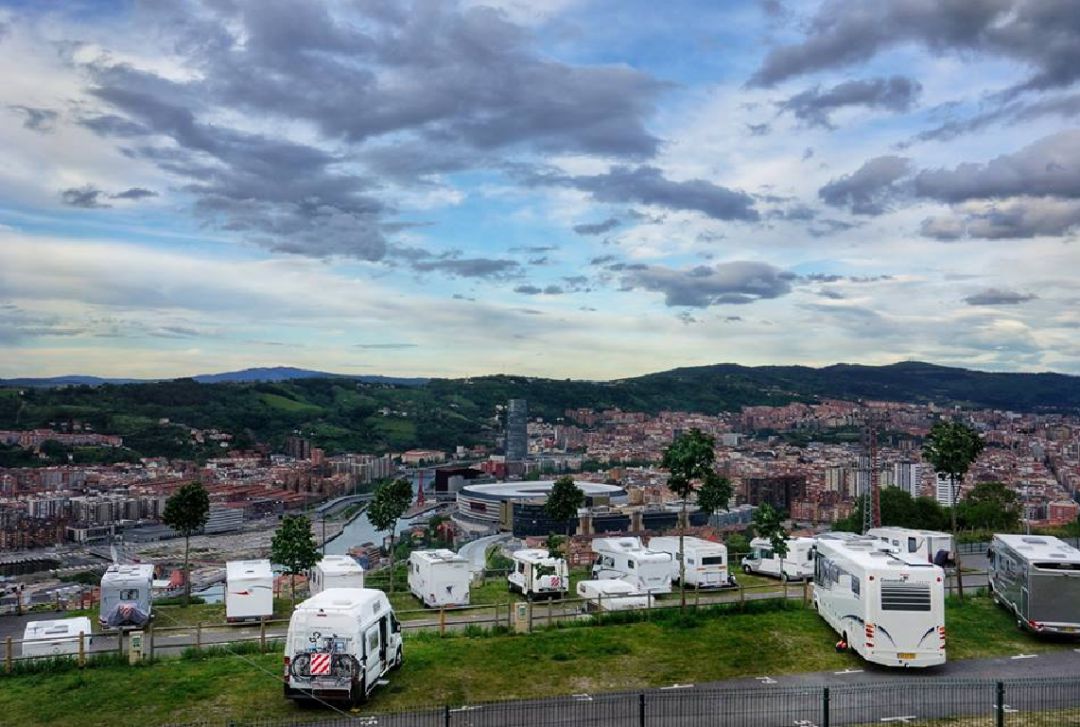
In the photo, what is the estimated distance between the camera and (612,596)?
2305cm

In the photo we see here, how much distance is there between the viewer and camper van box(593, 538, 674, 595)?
26.4 meters

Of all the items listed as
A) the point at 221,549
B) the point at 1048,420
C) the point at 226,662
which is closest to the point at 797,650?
the point at 226,662

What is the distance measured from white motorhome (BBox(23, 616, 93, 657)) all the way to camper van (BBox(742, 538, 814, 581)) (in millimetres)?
20963

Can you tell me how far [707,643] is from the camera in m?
18.4

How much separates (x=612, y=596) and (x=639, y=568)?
3.49 metres

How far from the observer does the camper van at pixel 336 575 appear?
24062 mm

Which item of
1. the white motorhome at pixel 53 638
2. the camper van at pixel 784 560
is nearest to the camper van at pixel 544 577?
the camper van at pixel 784 560

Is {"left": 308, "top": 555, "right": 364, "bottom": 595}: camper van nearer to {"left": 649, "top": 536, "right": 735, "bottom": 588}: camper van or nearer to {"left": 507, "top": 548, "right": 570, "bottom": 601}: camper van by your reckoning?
{"left": 507, "top": 548, "right": 570, "bottom": 601}: camper van

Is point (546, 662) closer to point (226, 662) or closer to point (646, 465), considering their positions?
point (226, 662)

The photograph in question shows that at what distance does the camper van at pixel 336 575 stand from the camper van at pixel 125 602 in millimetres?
4573

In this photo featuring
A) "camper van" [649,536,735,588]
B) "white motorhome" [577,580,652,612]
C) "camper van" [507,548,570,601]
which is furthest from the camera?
"camper van" [649,536,735,588]

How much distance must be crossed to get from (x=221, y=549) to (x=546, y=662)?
3992 inches

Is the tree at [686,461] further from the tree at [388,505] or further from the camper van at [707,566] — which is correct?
the tree at [388,505]

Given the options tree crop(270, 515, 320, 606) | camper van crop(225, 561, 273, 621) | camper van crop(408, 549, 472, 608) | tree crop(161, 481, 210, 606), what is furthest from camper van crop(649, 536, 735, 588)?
tree crop(161, 481, 210, 606)
